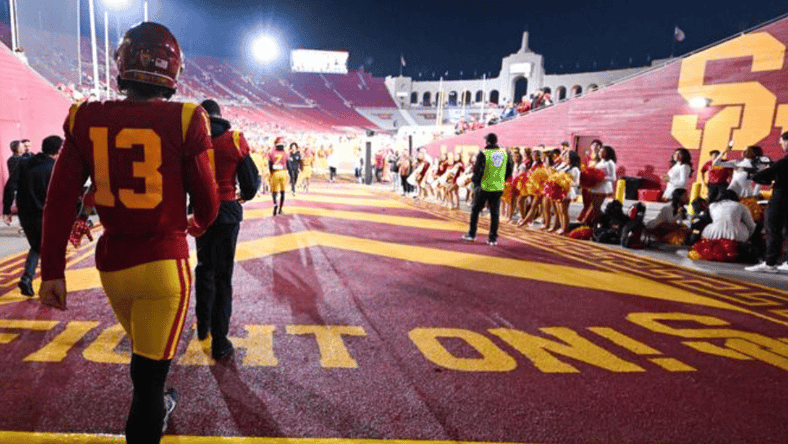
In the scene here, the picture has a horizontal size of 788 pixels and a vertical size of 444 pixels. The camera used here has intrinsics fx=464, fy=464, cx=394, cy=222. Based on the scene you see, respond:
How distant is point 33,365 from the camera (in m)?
3.19

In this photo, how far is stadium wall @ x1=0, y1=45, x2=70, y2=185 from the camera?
9.95 m

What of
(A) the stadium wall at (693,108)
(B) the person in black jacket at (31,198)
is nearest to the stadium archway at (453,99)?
(A) the stadium wall at (693,108)

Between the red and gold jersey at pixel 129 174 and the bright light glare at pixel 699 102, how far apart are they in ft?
50.7

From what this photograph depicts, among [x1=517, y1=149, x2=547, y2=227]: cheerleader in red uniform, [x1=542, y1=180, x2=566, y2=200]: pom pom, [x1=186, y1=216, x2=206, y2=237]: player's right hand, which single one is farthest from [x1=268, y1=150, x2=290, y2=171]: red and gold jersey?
[x1=186, y1=216, x2=206, y2=237]: player's right hand

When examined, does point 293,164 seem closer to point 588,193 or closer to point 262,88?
point 588,193

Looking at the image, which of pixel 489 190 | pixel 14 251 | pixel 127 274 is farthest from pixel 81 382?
pixel 489 190

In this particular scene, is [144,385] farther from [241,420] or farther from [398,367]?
[398,367]

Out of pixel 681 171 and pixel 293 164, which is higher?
pixel 681 171

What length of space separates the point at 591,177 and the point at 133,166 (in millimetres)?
9336

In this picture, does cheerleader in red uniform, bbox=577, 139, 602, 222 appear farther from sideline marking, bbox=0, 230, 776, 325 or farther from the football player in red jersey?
the football player in red jersey

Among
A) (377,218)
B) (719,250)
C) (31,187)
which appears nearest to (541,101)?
(377,218)

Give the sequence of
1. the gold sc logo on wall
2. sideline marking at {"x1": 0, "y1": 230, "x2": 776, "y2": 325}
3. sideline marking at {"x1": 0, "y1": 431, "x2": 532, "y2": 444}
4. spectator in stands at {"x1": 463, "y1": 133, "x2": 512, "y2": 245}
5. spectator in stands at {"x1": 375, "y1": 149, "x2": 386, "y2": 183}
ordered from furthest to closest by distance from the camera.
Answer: spectator in stands at {"x1": 375, "y1": 149, "x2": 386, "y2": 183}, the gold sc logo on wall, spectator in stands at {"x1": 463, "y1": 133, "x2": 512, "y2": 245}, sideline marking at {"x1": 0, "y1": 230, "x2": 776, "y2": 325}, sideline marking at {"x1": 0, "y1": 431, "x2": 532, "y2": 444}

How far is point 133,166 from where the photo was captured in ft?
5.72

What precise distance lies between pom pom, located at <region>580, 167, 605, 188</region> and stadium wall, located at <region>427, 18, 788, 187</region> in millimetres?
6010
